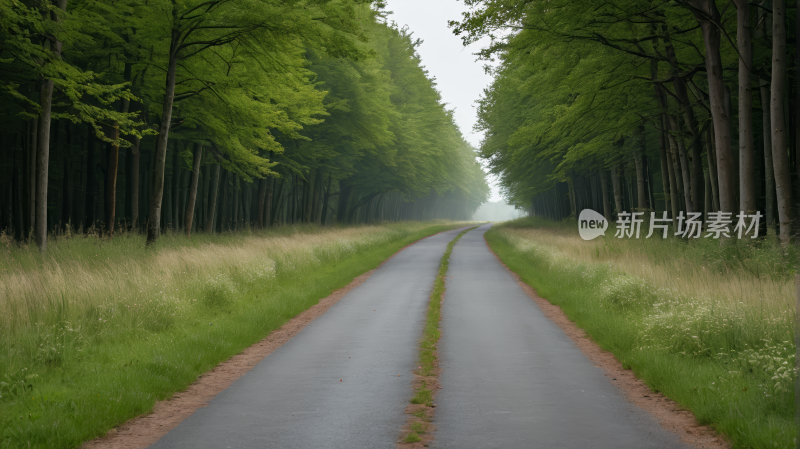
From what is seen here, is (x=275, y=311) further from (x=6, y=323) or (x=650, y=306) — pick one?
(x=650, y=306)

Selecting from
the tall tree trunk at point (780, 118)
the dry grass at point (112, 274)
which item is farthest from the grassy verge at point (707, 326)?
the dry grass at point (112, 274)

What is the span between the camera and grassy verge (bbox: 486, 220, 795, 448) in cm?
606

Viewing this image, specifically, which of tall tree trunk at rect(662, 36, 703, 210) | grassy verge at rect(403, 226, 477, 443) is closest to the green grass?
grassy verge at rect(403, 226, 477, 443)

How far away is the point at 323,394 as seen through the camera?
7.18 meters

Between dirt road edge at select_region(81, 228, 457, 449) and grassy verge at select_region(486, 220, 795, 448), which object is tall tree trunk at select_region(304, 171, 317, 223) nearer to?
grassy verge at select_region(486, 220, 795, 448)

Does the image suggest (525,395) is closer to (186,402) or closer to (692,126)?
(186,402)

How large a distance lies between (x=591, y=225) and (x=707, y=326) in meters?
28.9

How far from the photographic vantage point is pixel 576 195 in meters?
48.1

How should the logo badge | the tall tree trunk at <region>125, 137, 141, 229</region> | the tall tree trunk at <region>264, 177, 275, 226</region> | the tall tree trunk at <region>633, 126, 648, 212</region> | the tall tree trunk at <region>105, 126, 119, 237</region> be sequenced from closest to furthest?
the tall tree trunk at <region>105, 126, 119, 237</region>, the tall tree trunk at <region>125, 137, 141, 229</region>, the tall tree trunk at <region>633, 126, 648, 212</region>, the logo badge, the tall tree trunk at <region>264, 177, 275, 226</region>

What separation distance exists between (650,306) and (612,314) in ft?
2.65

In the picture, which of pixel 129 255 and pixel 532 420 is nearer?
pixel 532 420

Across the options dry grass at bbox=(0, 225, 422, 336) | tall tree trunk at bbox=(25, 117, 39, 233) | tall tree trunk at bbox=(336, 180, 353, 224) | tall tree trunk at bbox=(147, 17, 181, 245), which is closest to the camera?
dry grass at bbox=(0, 225, 422, 336)

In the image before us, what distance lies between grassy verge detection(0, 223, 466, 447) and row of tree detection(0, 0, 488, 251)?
3.37 m

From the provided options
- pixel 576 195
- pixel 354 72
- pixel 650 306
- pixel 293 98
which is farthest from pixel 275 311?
pixel 576 195
